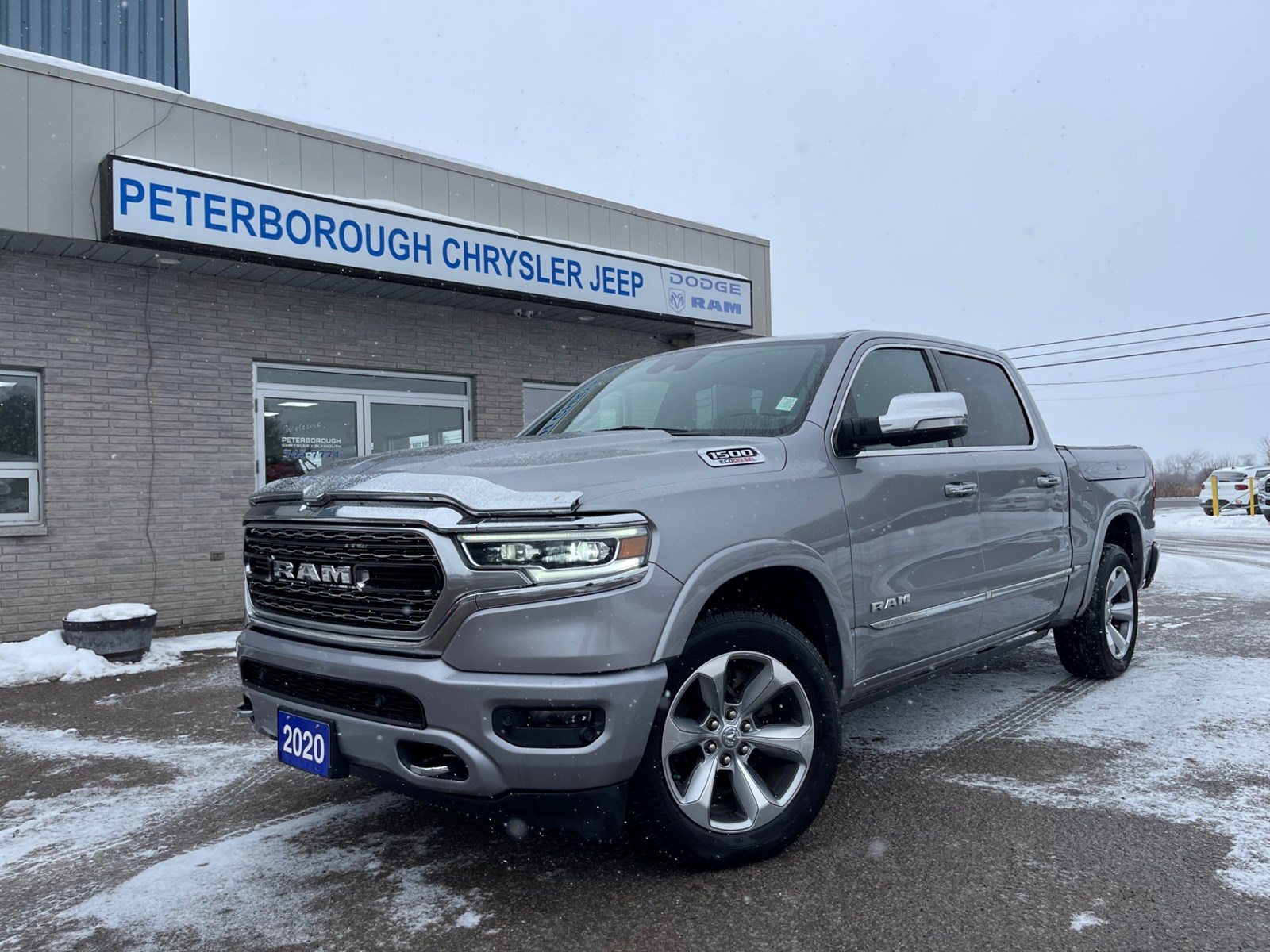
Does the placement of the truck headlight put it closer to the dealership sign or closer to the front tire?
the front tire

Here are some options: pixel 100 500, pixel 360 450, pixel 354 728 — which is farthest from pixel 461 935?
pixel 360 450

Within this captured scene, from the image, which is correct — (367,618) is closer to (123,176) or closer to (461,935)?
(461,935)

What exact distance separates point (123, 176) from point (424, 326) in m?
3.57

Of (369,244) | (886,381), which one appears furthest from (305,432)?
(886,381)

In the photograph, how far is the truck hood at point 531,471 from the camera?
2.69 m

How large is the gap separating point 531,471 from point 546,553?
0.87 feet

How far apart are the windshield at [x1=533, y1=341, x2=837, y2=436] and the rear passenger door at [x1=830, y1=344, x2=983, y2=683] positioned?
231 mm

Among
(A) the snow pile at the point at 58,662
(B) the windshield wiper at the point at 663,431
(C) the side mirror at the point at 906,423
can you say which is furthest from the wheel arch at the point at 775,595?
(A) the snow pile at the point at 58,662

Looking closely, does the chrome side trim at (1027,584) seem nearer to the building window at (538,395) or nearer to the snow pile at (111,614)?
the snow pile at (111,614)

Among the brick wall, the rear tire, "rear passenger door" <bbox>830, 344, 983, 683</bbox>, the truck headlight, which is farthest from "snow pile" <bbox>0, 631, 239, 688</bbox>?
the rear tire

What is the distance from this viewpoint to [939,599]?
3908mm

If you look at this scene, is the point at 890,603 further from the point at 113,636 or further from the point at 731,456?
the point at 113,636

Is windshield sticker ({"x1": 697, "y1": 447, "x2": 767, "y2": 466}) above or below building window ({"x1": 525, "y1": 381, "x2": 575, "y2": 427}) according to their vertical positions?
below

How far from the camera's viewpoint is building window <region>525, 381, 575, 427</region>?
11.8m
